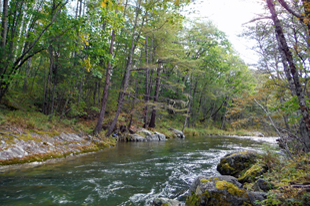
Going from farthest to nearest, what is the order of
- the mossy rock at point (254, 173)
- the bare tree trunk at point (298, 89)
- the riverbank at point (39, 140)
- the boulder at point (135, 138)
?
the boulder at point (135, 138) → the riverbank at point (39, 140) → the mossy rock at point (254, 173) → the bare tree trunk at point (298, 89)

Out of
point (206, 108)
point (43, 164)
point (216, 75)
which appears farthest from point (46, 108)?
point (206, 108)

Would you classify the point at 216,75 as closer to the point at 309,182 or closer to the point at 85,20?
the point at 85,20

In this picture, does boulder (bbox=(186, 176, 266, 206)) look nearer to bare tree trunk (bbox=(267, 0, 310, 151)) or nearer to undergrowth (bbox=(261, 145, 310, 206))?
undergrowth (bbox=(261, 145, 310, 206))

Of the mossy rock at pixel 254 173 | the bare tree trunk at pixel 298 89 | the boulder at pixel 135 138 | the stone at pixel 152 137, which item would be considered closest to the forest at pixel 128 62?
the bare tree trunk at pixel 298 89

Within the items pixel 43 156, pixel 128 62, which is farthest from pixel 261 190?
pixel 128 62

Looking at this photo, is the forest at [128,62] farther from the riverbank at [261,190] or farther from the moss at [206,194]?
the moss at [206,194]

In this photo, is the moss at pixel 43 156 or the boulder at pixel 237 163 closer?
the moss at pixel 43 156

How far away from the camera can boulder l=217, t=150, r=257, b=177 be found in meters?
6.78

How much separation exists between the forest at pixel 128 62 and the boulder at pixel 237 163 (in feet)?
3.76

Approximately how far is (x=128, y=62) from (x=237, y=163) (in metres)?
10.3

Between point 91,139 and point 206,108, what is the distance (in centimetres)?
2884

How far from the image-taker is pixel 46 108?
1276 centimetres

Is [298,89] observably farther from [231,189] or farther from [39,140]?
[39,140]

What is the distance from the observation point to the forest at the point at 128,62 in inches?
217
